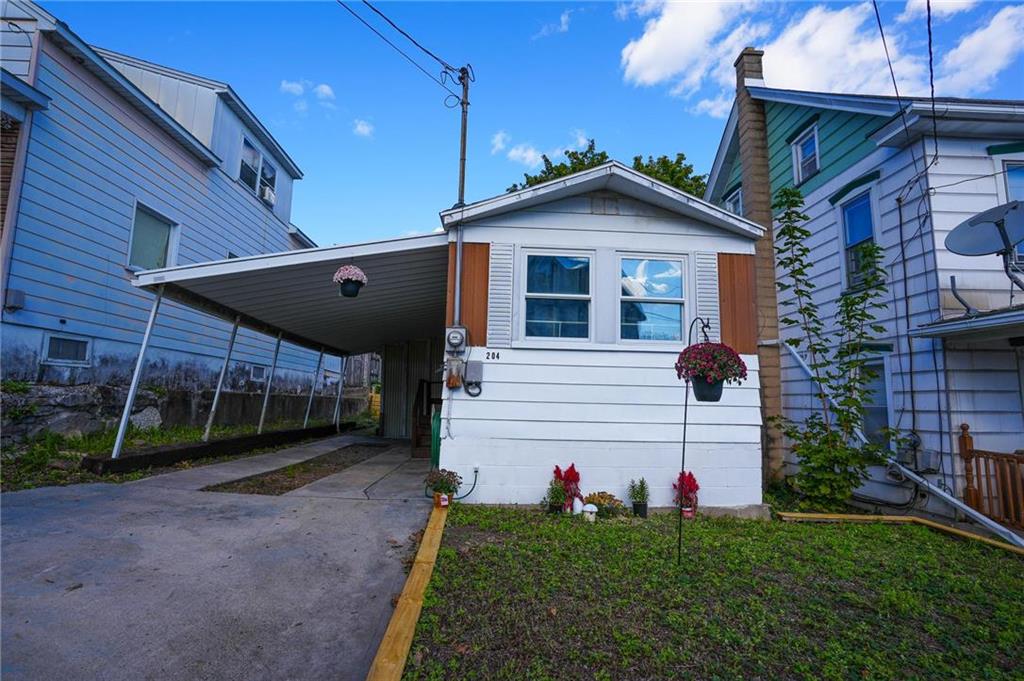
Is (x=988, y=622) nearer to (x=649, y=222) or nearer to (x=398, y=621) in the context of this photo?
(x=398, y=621)

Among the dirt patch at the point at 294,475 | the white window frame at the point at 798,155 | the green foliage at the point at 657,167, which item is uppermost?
the green foliage at the point at 657,167

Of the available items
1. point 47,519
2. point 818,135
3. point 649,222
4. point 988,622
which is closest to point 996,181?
point 818,135

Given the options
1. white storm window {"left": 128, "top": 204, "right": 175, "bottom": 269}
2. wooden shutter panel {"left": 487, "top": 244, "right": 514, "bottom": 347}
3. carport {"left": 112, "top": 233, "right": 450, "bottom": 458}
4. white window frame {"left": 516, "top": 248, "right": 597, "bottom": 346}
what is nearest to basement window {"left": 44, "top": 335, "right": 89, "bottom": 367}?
carport {"left": 112, "top": 233, "right": 450, "bottom": 458}

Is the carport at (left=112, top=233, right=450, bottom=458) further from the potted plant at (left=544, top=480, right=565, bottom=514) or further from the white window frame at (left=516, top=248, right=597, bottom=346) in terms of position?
the potted plant at (left=544, top=480, right=565, bottom=514)

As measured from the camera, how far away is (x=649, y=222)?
17.9 ft

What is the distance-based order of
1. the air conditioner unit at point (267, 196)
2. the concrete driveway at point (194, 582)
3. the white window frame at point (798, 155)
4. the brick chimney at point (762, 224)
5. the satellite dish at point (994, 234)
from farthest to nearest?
the air conditioner unit at point (267, 196)
the white window frame at point (798, 155)
the brick chimney at point (762, 224)
the satellite dish at point (994, 234)
the concrete driveway at point (194, 582)

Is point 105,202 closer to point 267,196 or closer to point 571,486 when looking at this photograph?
point 267,196

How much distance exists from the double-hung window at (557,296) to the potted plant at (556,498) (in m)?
1.64

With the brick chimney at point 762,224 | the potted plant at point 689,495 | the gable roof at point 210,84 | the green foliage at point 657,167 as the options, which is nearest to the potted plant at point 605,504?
the potted plant at point 689,495

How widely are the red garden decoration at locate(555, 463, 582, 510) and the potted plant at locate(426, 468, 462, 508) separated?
1.11m

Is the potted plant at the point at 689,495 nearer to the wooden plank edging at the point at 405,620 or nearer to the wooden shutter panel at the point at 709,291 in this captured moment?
the wooden shutter panel at the point at 709,291

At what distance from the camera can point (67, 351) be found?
653 centimetres

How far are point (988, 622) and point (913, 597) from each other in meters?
0.35

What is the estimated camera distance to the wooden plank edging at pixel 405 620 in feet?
6.51
